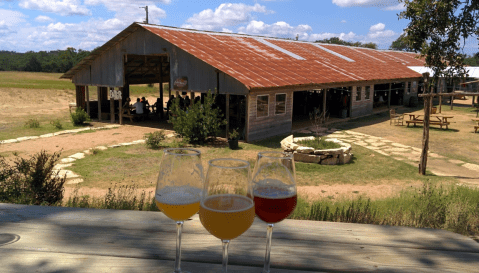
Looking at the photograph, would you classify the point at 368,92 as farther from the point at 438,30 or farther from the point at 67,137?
the point at 67,137

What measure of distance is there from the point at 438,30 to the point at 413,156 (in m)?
4.77

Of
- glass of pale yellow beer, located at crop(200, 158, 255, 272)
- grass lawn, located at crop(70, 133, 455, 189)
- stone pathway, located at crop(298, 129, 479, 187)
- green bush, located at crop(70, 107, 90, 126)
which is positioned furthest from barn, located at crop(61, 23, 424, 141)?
glass of pale yellow beer, located at crop(200, 158, 255, 272)

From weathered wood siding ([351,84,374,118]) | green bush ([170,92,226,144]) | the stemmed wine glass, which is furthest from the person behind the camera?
weathered wood siding ([351,84,374,118])

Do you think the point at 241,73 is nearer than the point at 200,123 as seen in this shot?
No

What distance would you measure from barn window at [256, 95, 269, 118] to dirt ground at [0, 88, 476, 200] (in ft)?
17.4

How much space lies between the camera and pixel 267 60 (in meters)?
19.7

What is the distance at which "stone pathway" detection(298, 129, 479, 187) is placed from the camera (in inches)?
441

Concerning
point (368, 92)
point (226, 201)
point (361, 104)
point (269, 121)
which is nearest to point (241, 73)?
point (269, 121)

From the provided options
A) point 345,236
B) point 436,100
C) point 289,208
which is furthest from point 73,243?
point 436,100

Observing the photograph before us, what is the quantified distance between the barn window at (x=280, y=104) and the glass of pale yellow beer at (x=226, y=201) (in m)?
16.3

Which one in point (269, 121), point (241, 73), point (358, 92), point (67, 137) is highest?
point (241, 73)

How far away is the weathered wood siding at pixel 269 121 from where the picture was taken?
1566 cm

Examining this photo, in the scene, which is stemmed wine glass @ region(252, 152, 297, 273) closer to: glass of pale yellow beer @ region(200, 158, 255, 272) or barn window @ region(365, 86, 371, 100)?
glass of pale yellow beer @ region(200, 158, 255, 272)

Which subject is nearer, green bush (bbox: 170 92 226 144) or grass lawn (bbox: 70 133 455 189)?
grass lawn (bbox: 70 133 455 189)
